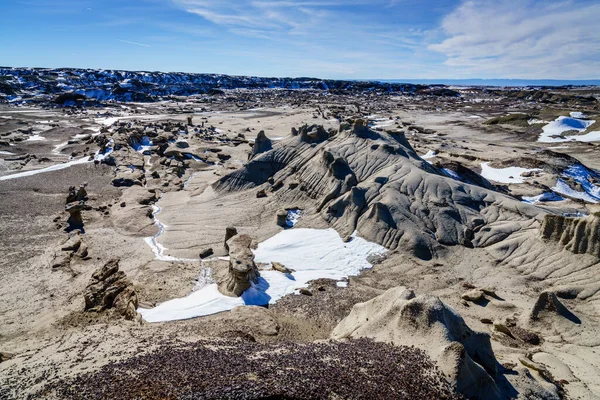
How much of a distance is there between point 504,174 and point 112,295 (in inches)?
1826

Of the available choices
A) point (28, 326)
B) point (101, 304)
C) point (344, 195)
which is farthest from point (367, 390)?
point (344, 195)

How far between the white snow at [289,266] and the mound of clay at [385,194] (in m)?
1.68

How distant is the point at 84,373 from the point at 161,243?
706 inches

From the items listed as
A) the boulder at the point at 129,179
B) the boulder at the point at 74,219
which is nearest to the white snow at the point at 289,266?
the boulder at the point at 74,219

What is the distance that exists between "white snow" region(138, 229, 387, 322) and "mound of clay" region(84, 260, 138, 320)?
0.79m

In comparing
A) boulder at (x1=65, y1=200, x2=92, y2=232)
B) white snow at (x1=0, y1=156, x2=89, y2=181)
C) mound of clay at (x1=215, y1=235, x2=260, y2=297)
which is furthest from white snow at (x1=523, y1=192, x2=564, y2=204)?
white snow at (x1=0, y1=156, x2=89, y2=181)

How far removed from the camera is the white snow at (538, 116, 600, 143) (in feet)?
237

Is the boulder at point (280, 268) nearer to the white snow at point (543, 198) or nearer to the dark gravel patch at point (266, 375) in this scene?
the dark gravel patch at point (266, 375)

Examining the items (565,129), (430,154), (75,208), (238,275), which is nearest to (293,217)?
(238,275)

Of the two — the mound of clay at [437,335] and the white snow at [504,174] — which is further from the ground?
the mound of clay at [437,335]

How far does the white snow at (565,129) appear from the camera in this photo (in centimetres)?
7219

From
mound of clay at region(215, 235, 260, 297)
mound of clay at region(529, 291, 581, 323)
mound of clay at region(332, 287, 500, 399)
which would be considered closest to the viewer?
mound of clay at region(332, 287, 500, 399)

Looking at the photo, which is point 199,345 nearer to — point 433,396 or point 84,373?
point 84,373

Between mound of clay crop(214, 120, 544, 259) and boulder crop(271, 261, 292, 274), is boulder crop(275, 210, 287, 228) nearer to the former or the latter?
mound of clay crop(214, 120, 544, 259)
